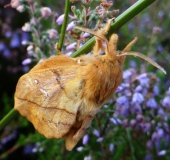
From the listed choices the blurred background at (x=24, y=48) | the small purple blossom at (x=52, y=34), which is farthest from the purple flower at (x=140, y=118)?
the blurred background at (x=24, y=48)

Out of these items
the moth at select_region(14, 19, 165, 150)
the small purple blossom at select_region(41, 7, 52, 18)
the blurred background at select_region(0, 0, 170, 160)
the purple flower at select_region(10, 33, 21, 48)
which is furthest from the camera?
the purple flower at select_region(10, 33, 21, 48)

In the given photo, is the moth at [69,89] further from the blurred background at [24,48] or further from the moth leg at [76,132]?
the blurred background at [24,48]

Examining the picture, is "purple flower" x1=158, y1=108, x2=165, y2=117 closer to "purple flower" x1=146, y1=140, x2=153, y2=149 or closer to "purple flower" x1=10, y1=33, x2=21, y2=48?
"purple flower" x1=146, y1=140, x2=153, y2=149

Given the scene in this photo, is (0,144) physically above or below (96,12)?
below

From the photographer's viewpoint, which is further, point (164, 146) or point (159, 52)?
point (159, 52)

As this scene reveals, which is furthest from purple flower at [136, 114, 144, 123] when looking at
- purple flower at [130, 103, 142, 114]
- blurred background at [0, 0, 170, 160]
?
blurred background at [0, 0, 170, 160]

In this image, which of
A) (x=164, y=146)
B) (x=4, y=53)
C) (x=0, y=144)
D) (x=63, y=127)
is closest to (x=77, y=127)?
(x=63, y=127)

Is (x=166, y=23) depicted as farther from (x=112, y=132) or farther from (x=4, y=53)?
(x=112, y=132)

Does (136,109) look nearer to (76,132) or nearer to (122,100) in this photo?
(122,100)
